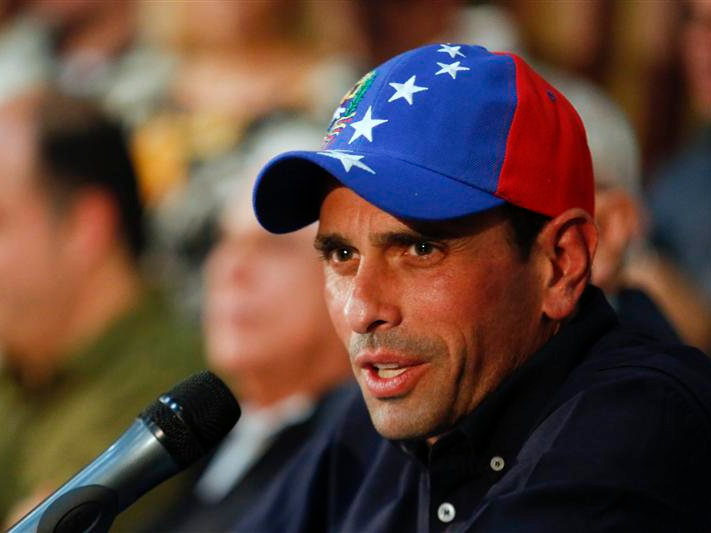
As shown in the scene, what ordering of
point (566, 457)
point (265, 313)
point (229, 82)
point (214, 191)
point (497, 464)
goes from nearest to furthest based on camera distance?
point (566, 457)
point (497, 464)
point (265, 313)
point (214, 191)
point (229, 82)

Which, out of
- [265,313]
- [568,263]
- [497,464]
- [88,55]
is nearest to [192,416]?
[497,464]

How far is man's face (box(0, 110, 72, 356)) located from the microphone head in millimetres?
2695

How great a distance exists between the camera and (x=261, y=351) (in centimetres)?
340

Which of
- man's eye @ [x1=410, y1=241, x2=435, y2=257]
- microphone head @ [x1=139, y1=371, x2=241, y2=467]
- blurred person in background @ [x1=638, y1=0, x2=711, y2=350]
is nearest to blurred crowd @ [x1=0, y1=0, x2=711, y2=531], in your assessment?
blurred person in background @ [x1=638, y1=0, x2=711, y2=350]

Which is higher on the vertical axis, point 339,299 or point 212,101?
point 339,299

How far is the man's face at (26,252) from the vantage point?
154 inches

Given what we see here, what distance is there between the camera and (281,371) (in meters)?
3.30

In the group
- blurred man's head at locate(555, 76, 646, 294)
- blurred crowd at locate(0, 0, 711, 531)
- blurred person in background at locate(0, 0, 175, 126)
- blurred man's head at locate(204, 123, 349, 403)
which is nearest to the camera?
blurred man's head at locate(555, 76, 646, 294)

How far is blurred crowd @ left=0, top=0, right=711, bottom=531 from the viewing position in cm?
291

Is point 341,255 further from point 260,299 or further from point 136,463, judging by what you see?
point 260,299

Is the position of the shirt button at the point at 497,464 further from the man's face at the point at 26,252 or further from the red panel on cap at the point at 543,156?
the man's face at the point at 26,252

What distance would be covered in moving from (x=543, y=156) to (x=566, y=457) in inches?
15.0

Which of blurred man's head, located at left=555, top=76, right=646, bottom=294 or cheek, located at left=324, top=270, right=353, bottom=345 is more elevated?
cheek, located at left=324, top=270, right=353, bottom=345

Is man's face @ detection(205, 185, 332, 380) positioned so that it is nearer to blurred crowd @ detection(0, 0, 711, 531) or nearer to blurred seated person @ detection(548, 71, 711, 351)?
blurred crowd @ detection(0, 0, 711, 531)
